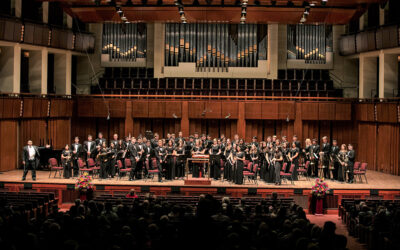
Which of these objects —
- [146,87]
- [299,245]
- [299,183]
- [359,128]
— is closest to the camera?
[299,245]

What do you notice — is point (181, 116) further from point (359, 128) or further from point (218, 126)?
point (359, 128)

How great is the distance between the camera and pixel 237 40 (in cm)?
2122

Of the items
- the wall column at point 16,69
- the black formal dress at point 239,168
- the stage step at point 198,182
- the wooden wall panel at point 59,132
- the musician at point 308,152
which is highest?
the wall column at point 16,69

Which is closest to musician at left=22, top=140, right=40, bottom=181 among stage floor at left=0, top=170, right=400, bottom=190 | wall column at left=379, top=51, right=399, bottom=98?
stage floor at left=0, top=170, right=400, bottom=190

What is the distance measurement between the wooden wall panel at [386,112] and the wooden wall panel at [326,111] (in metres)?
2.08

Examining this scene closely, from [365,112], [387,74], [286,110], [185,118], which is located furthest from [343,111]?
[185,118]

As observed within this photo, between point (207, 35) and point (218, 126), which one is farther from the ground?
point (207, 35)

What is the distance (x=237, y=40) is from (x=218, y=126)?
179 inches

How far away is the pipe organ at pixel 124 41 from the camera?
71.0ft

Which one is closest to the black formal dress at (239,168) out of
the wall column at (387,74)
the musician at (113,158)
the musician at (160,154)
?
the musician at (160,154)

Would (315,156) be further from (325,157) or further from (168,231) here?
(168,231)

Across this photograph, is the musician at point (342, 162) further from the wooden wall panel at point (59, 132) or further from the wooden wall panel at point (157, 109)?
the wooden wall panel at point (59, 132)

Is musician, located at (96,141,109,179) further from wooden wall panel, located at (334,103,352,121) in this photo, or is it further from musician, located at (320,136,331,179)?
wooden wall panel, located at (334,103,352,121)

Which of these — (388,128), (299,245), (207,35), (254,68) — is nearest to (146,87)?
(207,35)
